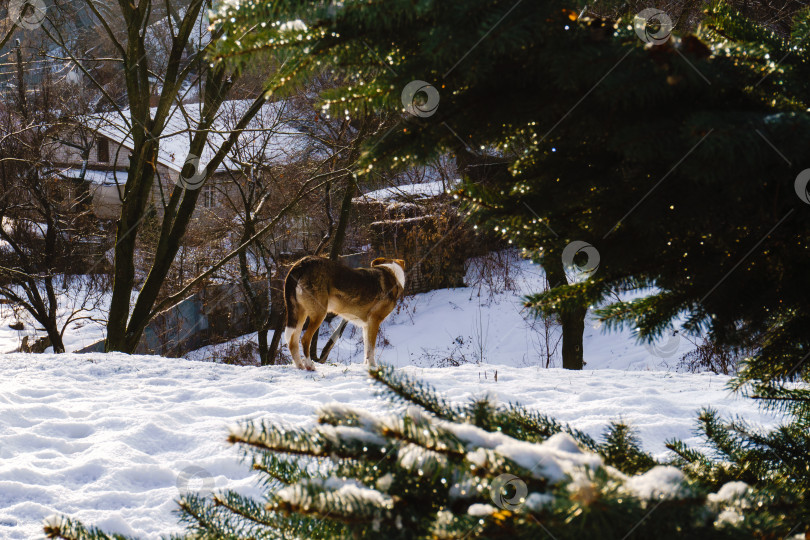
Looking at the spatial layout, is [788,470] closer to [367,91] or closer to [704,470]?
[704,470]

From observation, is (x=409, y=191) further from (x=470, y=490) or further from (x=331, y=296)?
(x=470, y=490)

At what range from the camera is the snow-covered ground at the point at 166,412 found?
372cm

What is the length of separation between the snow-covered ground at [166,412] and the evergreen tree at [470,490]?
13.8 inches

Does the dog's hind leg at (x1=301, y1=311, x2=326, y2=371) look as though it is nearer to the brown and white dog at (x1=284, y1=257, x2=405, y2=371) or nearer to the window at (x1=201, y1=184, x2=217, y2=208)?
the brown and white dog at (x1=284, y1=257, x2=405, y2=371)

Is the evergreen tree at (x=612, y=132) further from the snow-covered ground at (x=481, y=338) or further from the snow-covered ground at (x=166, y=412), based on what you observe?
the snow-covered ground at (x=481, y=338)

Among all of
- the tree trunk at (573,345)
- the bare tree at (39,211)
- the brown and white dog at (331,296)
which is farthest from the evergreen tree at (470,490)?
the bare tree at (39,211)

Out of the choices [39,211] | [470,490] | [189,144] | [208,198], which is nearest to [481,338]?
[189,144]

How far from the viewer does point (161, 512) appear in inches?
141

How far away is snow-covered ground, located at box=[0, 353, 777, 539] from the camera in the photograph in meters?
3.72

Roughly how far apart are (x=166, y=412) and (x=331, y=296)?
3210 mm

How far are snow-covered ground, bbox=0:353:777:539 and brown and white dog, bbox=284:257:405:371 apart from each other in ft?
1.76

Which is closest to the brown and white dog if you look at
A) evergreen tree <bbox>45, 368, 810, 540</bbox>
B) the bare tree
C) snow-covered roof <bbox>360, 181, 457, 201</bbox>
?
evergreen tree <bbox>45, 368, 810, 540</bbox>

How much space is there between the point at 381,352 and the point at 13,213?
933 centimetres

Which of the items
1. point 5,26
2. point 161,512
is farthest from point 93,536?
point 5,26
